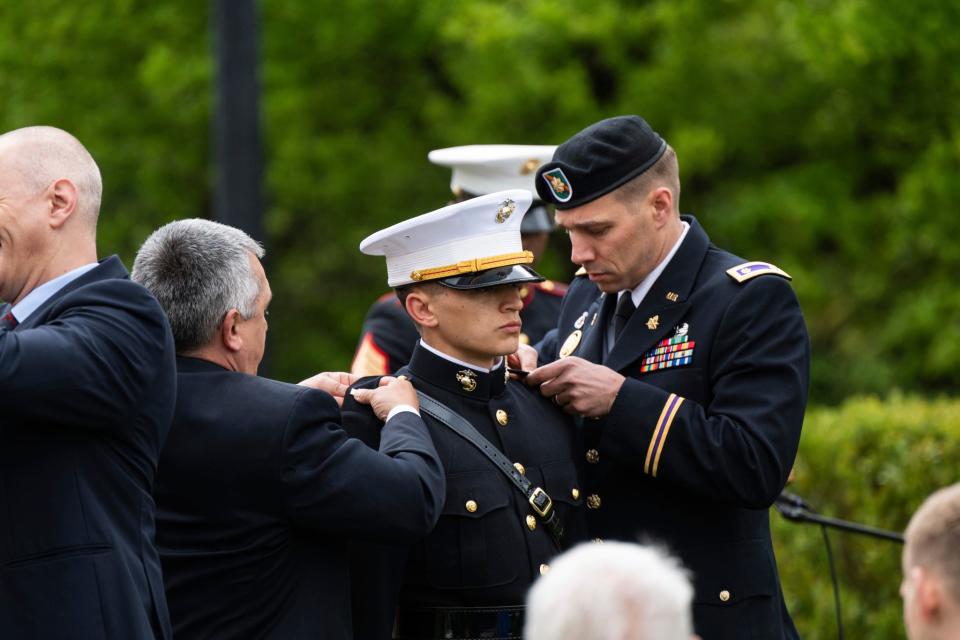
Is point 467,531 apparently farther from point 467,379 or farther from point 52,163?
point 52,163

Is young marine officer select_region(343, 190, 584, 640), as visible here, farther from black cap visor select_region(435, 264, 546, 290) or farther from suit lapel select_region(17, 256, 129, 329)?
suit lapel select_region(17, 256, 129, 329)

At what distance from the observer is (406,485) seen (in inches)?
138

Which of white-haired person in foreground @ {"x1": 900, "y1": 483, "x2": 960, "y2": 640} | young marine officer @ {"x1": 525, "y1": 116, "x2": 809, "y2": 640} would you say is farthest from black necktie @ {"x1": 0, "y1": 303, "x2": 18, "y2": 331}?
white-haired person in foreground @ {"x1": 900, "y1": 483, "x2": 960, "y2": 640}

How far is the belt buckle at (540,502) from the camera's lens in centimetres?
392

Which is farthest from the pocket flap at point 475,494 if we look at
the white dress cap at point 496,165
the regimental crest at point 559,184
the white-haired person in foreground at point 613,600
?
the white dress cap at point 496,165

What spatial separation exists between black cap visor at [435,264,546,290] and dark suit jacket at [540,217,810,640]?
42 cm

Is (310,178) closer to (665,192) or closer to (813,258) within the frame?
(813,258)

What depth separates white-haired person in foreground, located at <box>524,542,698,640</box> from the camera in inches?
89.6

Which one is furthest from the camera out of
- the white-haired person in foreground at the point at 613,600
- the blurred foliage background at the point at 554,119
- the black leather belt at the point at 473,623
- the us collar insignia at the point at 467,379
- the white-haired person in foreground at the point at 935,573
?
the blurred foliage background at the point at 554,119

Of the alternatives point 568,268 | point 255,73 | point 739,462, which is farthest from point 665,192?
point 568,268

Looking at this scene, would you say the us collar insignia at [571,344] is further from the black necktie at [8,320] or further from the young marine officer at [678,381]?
the black necktie at [8,320]

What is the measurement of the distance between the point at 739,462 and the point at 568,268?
943 cm

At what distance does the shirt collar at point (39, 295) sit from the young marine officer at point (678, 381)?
4.47ft

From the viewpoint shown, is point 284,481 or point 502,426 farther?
point 502,426
